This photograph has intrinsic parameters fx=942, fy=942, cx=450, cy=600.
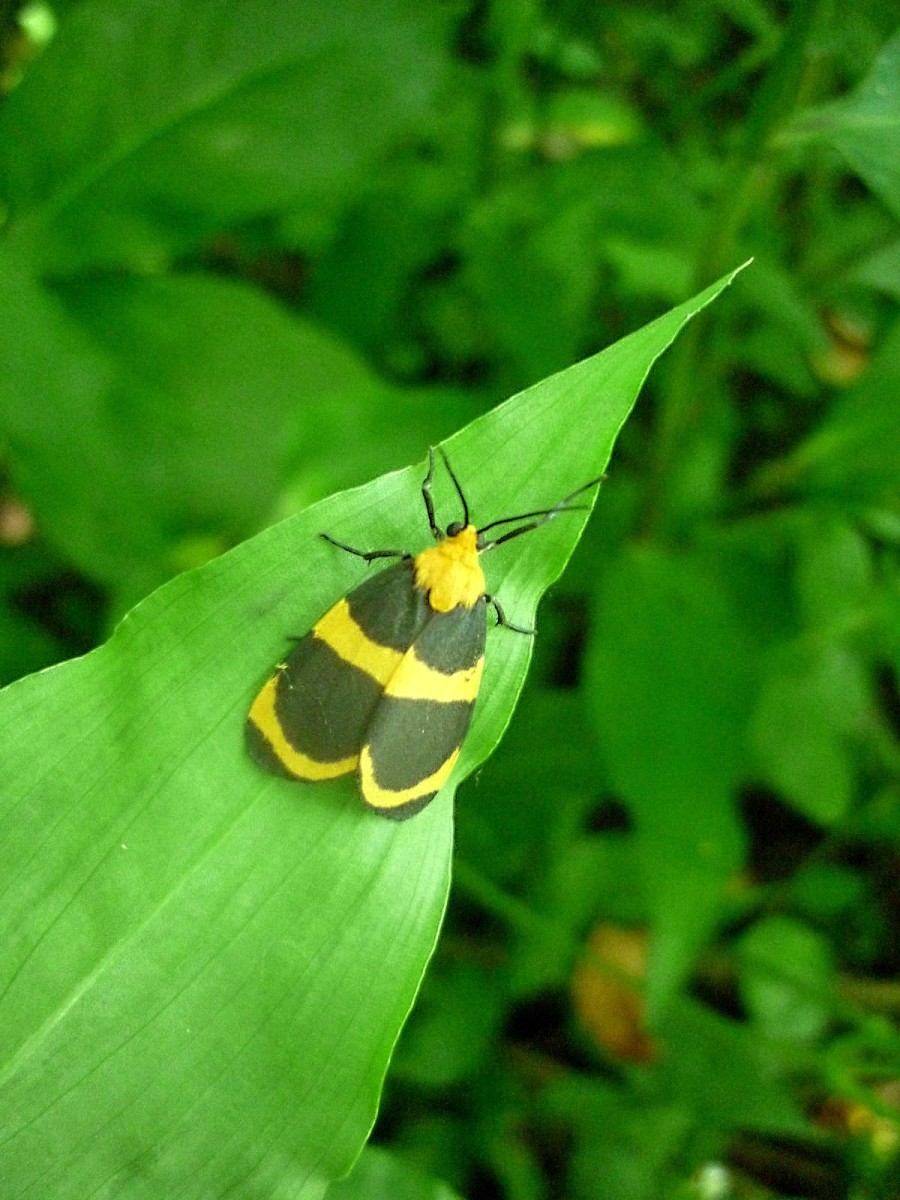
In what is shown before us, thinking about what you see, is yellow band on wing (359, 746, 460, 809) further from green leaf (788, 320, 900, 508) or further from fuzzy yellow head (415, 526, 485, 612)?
green leaf (788, 320, 900, 508)

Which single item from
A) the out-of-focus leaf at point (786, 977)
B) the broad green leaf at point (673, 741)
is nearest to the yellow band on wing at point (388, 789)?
the broad green leaf at point (673, 741)

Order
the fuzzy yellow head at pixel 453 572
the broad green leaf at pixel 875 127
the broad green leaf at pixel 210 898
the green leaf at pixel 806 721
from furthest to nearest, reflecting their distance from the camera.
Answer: the green leaf at pixel 806 721 → the broad green leaf at pixel 875 127 → the fuzzy yellow head at pixel 453 572 → the broad green leaf at pixel 210 898

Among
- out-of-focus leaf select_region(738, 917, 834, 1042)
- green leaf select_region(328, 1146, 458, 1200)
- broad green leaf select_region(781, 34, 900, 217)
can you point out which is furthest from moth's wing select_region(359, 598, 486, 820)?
out-of-focus leaf select_region(738, 917, 834, 1042)

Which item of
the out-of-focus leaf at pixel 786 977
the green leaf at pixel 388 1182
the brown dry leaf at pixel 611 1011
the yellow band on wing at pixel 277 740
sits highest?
the yellow band on wing at pixel 277 740

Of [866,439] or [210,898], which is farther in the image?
[866,439]

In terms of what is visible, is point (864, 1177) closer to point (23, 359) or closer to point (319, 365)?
point (319, 365)

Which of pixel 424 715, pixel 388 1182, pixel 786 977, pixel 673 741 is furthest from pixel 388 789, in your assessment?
pixel 786 977

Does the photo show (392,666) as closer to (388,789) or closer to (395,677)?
(395,677)

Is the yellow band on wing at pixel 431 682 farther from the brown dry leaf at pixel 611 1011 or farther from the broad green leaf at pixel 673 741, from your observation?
the brown dry leaf at pixel 611 1011
